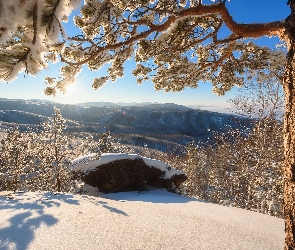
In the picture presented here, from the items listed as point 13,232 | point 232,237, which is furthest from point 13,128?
point 232,237

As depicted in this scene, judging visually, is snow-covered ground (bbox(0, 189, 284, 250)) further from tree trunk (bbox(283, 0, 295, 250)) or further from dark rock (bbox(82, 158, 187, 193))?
dark rock (bbox(82, 158, 187, 193))

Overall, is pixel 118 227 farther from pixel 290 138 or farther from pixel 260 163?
pixel 260 163

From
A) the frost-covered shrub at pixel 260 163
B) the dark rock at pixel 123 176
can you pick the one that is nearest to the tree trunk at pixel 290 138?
the dark rock at pixel 123 176

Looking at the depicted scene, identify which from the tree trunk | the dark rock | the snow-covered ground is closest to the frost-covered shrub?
the dark rock

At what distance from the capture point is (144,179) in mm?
9953

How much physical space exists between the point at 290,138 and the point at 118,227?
2.97 meters

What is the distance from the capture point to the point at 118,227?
13.0 feet

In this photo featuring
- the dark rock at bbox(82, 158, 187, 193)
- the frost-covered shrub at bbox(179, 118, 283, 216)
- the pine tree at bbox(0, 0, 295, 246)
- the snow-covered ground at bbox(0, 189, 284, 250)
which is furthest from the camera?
the frost-covered shrub at bbox(179, 118, 283, 216)

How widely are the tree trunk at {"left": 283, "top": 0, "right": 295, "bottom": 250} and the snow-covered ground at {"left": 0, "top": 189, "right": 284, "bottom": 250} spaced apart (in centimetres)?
163

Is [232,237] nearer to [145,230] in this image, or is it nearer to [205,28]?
[145,230]

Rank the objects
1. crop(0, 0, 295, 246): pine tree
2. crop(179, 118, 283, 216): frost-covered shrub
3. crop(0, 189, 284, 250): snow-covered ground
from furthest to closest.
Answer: crop(179, 118, 283, 216): frost-covered shrub < crop(0, 189, 284, 250): snow-covered ground < crop(0, 0, 295, 246): pine tree

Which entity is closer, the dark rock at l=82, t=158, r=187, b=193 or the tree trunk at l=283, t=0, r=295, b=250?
the tree trunk at l=283, t=0, r=295, b=250

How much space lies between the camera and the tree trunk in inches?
88.2

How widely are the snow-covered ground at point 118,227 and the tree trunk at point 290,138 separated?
1.63 metres
